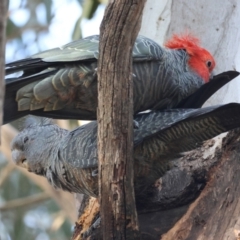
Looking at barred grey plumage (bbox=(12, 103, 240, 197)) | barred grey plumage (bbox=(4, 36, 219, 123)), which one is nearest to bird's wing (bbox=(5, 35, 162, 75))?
barred grey plumage (bbox=(4, 36, 219, 123))

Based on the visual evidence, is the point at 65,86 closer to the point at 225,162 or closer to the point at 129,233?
the point at 129,233

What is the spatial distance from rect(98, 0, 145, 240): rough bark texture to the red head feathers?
0.70 m

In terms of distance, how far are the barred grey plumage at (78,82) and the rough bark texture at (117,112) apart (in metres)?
0.34

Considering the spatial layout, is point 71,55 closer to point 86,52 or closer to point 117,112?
Answer: point 86,52

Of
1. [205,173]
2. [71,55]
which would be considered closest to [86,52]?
[71,55]

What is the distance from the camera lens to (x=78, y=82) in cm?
177

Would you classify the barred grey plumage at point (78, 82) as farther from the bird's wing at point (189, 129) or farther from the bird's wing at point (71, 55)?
the bird's wing at point (189, 129)

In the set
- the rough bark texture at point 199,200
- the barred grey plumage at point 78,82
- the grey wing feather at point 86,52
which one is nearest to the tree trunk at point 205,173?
the rough bark texture at point 199,200

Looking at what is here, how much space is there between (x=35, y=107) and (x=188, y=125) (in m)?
0.53

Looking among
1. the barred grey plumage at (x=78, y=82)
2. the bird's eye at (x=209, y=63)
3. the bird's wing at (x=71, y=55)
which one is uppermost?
the bird's wing at (x=71, y=55)

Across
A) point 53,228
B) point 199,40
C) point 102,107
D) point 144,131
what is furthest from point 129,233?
point 53,228

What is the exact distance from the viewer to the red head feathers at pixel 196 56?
208 centimetres

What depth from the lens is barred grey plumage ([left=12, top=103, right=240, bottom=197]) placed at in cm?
169

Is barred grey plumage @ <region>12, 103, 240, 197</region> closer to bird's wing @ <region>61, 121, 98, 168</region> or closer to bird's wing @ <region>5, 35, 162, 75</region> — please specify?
bird's wing @ <region>61, 121, 98, 168</region>
